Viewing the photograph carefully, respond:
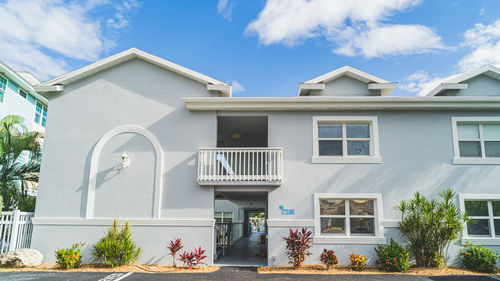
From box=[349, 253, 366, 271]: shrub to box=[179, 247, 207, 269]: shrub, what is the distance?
4.56 meters

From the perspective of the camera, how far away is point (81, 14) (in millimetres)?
11172

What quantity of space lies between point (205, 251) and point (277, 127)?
15.5ft

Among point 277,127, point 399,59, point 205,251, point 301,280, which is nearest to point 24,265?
point 205,251

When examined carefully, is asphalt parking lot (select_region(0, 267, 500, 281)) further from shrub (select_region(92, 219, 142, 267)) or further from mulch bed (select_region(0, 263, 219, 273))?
shrub (select_region(92, 219, 142, 267))

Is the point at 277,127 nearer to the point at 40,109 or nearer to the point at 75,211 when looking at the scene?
the point at 75,211

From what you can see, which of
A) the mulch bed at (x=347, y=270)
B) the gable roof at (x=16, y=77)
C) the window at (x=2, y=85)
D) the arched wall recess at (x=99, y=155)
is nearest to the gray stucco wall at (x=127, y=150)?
the arched wall recess at (x=99, y=155)

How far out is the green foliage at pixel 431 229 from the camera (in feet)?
30.8

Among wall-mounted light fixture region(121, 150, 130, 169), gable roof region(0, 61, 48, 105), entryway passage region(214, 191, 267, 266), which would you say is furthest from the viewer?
gable roof region(0, 61, 48, 105)

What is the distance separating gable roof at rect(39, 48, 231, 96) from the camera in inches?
428

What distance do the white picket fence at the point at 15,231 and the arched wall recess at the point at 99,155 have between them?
80.6 inches

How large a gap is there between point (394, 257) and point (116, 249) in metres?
8.38

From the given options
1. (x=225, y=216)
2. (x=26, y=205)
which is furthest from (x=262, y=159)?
(x=225, y=216)

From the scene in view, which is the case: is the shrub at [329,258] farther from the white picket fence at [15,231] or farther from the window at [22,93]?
the window at [22,93]

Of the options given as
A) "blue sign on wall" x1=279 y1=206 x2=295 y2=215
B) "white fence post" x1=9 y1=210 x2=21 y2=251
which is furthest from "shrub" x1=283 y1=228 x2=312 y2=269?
"white fence post" x1=9 y1=210 x2=21 y2=251
